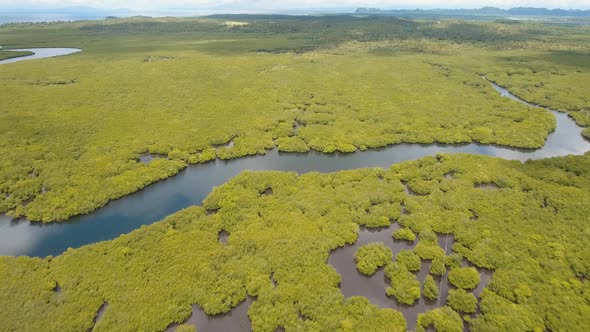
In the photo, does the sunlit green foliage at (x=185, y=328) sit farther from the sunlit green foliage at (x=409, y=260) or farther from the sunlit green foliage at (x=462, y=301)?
the sunlit green foliage at (x=462, y=301)

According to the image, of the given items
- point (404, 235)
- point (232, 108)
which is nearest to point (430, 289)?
point (404, 235)

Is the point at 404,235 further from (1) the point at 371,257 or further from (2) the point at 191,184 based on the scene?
(2) the point at 191,184

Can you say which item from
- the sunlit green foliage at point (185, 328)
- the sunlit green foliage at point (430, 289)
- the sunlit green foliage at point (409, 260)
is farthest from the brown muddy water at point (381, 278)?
the sunlit green foliage at point (185, 328)

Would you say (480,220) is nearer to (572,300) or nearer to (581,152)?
(572,300)

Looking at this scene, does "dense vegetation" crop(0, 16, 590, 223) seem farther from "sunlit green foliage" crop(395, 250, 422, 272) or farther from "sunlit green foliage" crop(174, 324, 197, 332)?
"sunlit green foliage" crop(174, 324, 197, 332)

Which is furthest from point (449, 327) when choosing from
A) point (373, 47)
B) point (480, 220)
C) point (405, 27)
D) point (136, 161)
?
point (405, 27)

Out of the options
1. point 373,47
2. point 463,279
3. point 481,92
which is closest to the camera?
point 463,279
